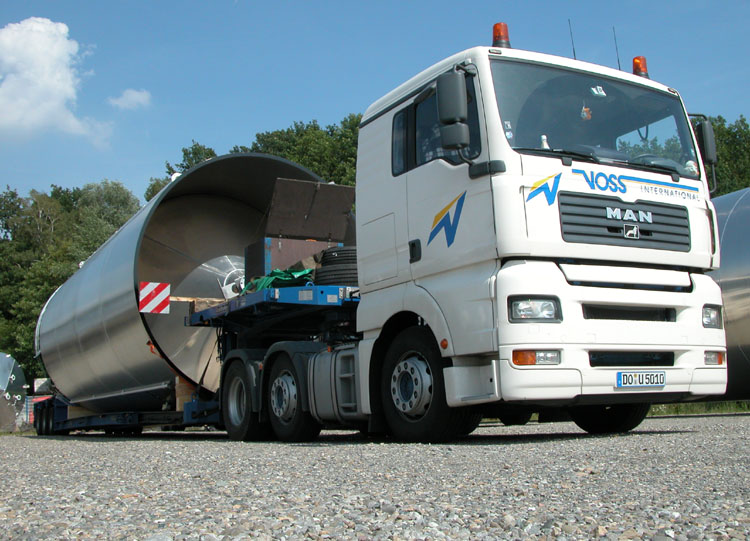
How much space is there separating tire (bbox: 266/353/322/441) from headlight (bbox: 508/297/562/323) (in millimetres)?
3078

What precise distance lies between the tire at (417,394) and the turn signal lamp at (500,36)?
8.22 ft

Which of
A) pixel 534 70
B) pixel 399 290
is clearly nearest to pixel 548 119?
pixel 534 70

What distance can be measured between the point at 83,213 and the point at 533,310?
200 ft

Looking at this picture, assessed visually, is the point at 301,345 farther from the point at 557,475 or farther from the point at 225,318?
the point at 557,475

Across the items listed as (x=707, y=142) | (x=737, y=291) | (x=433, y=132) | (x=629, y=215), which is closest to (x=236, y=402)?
(x=433, y=132)

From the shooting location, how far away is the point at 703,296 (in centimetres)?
679

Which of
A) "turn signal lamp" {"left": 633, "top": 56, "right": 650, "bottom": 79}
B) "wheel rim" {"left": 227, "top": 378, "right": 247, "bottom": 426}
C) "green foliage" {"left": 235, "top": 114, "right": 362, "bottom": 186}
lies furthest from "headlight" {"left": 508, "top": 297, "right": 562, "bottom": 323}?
"green foliage" {"left": 235, "top": 114, "right": 362, "bottom": 186}

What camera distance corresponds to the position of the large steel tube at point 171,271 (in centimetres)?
1177

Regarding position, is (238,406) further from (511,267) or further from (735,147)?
(735,147)

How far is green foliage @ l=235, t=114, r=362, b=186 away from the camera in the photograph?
40125mm

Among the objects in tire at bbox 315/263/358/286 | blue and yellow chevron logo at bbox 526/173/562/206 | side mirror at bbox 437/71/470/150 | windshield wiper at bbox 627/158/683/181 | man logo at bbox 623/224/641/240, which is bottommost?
man logo at bbox 623/224/641/240

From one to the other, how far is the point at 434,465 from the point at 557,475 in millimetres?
906

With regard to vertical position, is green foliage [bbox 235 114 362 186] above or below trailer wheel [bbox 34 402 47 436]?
above

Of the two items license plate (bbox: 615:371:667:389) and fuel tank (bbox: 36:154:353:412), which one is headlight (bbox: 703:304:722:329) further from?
fuel tank (bbox: 36:154:353:412)
